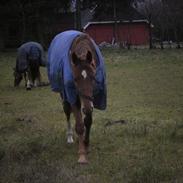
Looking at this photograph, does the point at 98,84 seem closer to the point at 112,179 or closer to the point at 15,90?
the point at 112,179

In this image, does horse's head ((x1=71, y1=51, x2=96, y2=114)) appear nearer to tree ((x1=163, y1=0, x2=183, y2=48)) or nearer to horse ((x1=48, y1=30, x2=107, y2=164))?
horse ((x1=48, y1=30, x2=107, y2=164))

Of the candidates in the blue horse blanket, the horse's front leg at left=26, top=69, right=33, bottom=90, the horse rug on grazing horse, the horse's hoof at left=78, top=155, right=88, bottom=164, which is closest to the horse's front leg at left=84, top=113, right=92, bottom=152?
the blue horse blanket

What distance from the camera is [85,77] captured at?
A: 855 cm

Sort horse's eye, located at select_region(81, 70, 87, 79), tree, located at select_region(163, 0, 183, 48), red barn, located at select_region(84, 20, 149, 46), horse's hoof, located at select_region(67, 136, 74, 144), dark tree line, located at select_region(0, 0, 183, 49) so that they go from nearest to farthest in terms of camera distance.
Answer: horse's eye, located at select_region(81, 70, 87, 79) < horse's hoof, located at select_region(67, 136, 74, 144) < dark tree line, located at select_region(0, 0, 183, 49) < tree, located at select_region(163, 0, 183, 48) < red barn, located at select_region(84, 20, 149, 46)

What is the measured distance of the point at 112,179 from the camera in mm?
7445

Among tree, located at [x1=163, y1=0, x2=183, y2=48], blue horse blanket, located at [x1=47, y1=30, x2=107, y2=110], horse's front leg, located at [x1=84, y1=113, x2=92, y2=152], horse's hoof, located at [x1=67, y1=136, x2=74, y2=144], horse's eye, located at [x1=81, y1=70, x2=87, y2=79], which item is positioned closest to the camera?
horse's eye, located at [x1=81, y1=70, x2=87, y2=79]

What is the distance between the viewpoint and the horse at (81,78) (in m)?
8.55

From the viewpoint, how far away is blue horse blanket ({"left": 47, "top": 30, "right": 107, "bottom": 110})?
8805 mm

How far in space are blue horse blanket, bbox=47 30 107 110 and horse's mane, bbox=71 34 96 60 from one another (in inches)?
4.9

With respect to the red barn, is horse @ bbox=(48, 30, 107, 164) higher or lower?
higher

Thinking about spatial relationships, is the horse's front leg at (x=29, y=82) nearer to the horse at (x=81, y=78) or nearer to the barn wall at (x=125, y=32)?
the horse at (x=81, y=78)

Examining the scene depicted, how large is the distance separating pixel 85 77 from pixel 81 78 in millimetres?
57

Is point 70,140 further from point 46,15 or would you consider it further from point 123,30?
point 123,30

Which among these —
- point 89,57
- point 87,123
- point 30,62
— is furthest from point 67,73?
point 30,62
